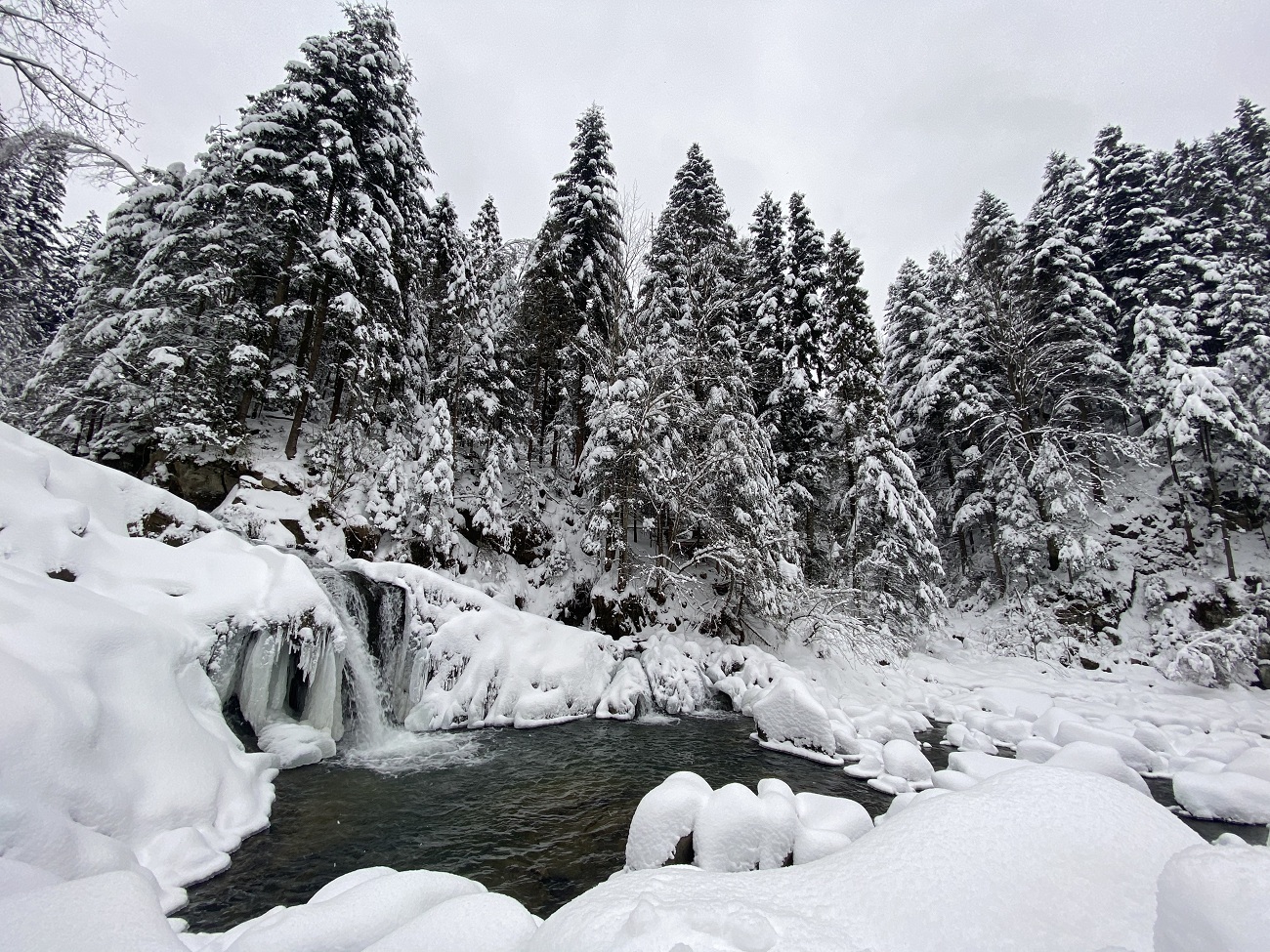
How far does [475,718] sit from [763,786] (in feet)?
18.7

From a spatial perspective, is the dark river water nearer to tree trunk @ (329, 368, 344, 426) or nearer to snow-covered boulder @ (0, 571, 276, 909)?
snow-covered boulder @ (0, 571, 276, 909)

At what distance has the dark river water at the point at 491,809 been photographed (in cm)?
413

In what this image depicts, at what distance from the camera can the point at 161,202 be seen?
46.3 feet

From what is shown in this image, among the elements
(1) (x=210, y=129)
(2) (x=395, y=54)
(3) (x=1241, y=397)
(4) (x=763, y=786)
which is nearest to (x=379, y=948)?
(4) (x=763, y=786)

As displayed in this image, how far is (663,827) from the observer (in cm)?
412

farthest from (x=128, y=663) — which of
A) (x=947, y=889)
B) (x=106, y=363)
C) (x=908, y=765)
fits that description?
(x=106, y=363)

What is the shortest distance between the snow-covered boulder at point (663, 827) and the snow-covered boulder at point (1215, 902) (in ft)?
9.45

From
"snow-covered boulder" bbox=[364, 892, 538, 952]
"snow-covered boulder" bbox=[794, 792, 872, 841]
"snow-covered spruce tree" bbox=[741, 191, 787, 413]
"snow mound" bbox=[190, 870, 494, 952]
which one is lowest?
"snow-covered boulder" bbox=[794, 792, 872, 841]

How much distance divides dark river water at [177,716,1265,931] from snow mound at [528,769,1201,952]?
7.59 feet

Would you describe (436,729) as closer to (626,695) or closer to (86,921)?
(626,695)

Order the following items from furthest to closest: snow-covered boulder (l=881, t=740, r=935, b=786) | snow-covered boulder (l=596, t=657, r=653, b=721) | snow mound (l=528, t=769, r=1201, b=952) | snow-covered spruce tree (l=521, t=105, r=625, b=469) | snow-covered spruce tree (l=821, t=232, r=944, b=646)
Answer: snow-covered spruce tree (l=521, t=105, r=625, b=469)
snow-covered spruce tree (l=821, t=232, r=944, b=646)
snow-covered boulder (l=596, t=657, r=653, b=721)
snow-covered boulder (l=881, t=740, r=935, b=786)
snow mound (l=528, t=769, r=1201, b=952)

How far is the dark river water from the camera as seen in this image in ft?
13.6

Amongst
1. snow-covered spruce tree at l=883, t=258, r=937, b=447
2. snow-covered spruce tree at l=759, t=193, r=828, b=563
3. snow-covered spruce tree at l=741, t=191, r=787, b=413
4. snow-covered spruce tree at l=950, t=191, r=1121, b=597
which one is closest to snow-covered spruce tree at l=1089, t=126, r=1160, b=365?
snow-covered spruce tree at l=950, t=191, r=1121, b=597

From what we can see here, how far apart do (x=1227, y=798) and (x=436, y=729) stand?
34.6 ft
